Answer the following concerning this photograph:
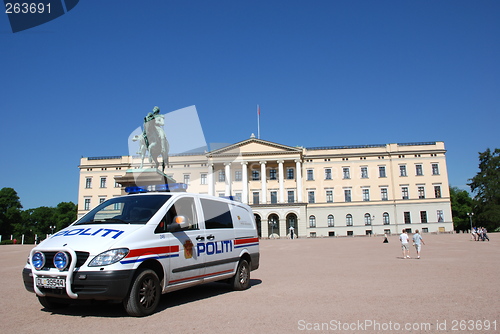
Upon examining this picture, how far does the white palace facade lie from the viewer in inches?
2559

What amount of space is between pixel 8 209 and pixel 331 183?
56.3 m

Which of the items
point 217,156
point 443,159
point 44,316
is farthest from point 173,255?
point 443,159

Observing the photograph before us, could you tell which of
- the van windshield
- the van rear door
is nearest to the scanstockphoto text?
the van rear door

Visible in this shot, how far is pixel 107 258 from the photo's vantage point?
5672 mm

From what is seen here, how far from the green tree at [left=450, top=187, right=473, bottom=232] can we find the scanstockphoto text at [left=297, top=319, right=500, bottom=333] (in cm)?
8253

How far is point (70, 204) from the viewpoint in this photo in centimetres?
9694

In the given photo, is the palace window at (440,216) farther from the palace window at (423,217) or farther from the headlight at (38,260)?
the headlight at (38,260)

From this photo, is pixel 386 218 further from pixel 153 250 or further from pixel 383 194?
pixel 153 250

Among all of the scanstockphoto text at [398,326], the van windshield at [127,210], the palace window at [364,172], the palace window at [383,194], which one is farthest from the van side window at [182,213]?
the palace window at [383,194]

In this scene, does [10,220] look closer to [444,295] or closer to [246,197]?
[246,197]

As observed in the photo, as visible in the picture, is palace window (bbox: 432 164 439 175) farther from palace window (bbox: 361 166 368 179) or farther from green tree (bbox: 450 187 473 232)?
green tree (bbox: 450 187 473 232)

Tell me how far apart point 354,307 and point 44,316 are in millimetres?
4888

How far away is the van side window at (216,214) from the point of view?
783 centimetres

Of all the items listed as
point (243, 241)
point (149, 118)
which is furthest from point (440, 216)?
point (243, 241)
